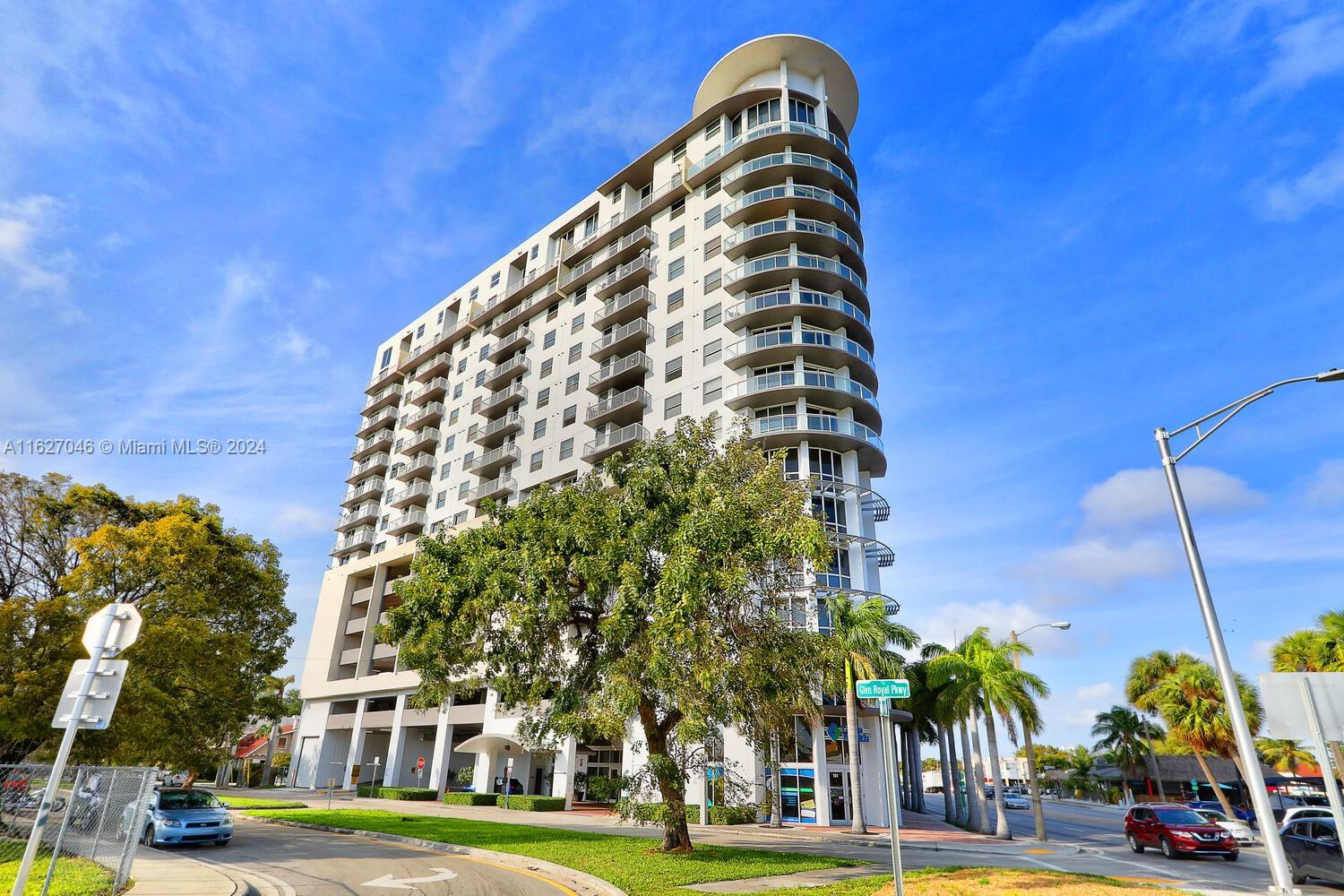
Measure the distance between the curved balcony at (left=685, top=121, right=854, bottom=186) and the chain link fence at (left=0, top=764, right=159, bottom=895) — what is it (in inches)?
1855

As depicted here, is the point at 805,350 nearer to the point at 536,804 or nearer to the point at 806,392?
the point at 806,392

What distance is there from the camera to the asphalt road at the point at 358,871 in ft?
46.0

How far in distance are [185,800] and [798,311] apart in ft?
121

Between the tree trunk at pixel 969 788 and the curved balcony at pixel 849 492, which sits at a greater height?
the curved balcony at pixel 849 492

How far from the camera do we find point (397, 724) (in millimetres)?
56219

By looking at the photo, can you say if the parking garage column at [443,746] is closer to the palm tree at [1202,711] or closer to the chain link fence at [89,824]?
the chain link fence at [89,824]

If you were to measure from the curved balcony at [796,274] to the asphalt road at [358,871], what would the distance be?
35.7 metres

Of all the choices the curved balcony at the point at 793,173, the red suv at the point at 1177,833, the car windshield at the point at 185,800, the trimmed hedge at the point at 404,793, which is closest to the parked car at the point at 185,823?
the car windshield at the point at 185,800

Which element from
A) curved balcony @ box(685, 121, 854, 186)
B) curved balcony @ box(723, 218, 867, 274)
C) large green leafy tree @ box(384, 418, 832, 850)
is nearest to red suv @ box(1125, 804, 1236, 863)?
large green leafy tree @ box(384, 418, 832, 850)

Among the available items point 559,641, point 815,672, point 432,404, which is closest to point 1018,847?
point 815,672

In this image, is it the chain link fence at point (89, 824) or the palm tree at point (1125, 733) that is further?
the palm tree at point (1125, 733)

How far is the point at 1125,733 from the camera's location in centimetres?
5944

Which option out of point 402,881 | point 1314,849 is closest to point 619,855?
point 402,881

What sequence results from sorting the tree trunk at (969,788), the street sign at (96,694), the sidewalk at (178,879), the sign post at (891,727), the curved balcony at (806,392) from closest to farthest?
the street sign at (96,694), the sign post at (891,727), the sidewalk at (178,879), the tree trunk at (969,788), the curved balcony at (806,392)
